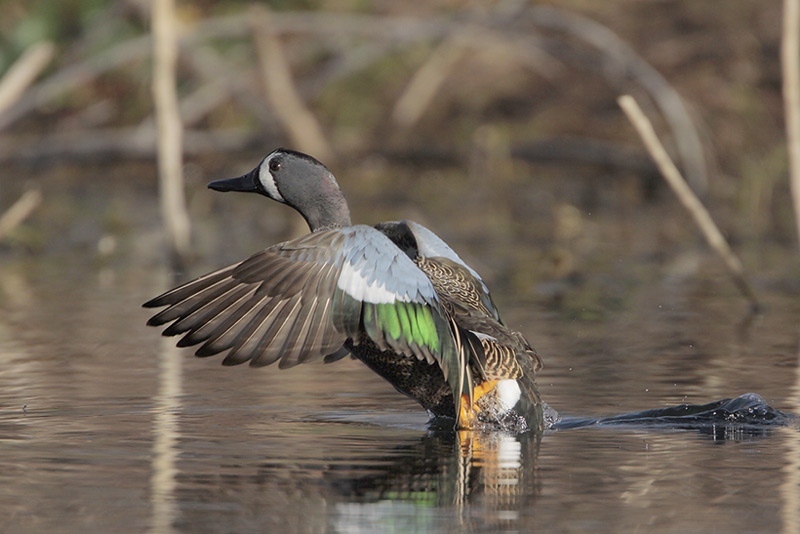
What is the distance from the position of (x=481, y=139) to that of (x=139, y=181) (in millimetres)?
4665

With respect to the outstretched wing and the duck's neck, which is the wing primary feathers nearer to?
the outstretched wing

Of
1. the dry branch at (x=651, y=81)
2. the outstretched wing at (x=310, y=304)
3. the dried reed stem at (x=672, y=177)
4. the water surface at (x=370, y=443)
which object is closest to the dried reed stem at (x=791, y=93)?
the dried reed stem at (x=672, y=177)

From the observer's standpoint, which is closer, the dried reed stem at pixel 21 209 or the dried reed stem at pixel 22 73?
the dried reed stem at pixel 21 209

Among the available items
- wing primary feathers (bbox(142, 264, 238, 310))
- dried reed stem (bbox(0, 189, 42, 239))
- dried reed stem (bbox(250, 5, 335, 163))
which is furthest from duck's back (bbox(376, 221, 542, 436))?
dried reed stem (bbox(250, 5, 335, 163))

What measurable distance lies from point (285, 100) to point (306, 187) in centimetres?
856

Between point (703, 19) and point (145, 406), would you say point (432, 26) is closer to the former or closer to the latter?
point (703, 19)

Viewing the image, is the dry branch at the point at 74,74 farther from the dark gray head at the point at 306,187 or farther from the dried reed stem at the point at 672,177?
the dark gray head at the point at 306,187

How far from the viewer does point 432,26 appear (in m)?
14.0

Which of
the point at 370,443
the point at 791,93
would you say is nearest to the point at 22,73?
the point at 791,93

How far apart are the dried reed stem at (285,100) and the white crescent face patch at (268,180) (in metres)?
7.74

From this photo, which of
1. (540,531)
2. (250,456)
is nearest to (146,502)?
(250,456)

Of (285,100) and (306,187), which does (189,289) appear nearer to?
(306,187)

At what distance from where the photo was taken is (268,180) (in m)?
6.46

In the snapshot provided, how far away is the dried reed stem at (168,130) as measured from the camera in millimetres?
9961
